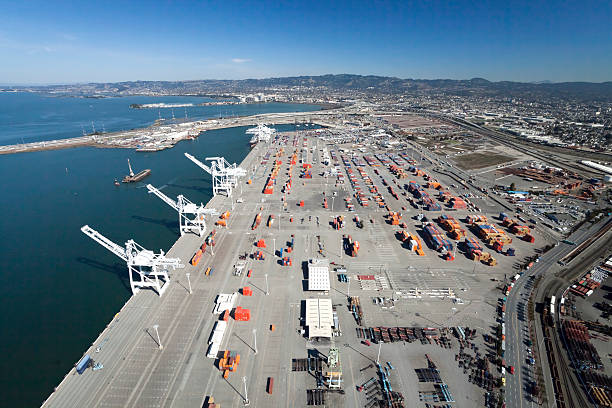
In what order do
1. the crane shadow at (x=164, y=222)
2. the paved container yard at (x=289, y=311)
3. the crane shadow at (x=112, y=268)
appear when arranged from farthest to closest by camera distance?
the crane shadow at (x=164, y=222) < the crane shadow at (x=112, y=268) < the paved container yard at (x=289, y=311)

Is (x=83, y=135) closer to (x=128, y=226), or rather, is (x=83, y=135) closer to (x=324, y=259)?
(x=128, y=226)

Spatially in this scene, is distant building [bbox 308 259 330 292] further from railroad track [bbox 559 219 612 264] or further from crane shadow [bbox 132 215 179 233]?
railroad track [bbox 559 219 612 264]

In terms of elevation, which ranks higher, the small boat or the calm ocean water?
the small boat

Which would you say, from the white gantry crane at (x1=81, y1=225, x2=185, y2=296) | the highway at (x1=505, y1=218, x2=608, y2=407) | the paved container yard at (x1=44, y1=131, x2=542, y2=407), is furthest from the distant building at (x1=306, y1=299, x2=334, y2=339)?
the white gantry crane at (x1=81, y1=225, x2=185, y2=296)

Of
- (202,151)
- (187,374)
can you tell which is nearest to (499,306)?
(187,374)

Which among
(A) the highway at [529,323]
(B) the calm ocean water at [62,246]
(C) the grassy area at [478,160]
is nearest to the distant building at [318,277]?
(A) the highway at [529,323]

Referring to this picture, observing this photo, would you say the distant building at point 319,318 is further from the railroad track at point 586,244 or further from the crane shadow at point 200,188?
the crane shadow at point 200,188
